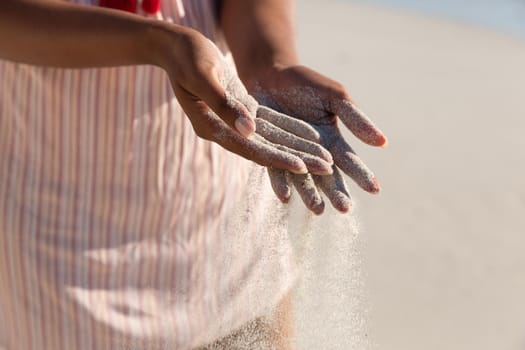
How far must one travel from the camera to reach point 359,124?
44.2 inches

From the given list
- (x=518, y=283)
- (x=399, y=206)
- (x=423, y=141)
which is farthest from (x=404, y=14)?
(x=518, y=283)

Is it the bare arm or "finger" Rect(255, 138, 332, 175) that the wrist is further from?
"finger" Rect(255, 138, 332, 175)

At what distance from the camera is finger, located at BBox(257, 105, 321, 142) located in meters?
1.13

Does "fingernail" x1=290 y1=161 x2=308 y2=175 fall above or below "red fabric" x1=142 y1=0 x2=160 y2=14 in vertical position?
below

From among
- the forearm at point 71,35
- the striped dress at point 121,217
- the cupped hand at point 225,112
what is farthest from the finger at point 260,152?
Result: the striped dress at point 121,217

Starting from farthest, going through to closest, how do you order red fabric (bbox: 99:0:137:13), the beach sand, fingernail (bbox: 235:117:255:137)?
the beach sand < red fabric (bbox: 99:0:137:13) < fingernail (bbox: 235:117:255:137)

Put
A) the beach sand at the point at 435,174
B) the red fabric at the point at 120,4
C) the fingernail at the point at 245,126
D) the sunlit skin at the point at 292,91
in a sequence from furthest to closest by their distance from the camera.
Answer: the beach sand at the point at 435,174 < the red fabric at the point at 120,4 < the sunlit skin at the point at 292,91 < the fingernail at the point at 245,126

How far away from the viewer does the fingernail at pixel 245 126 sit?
1.00 m

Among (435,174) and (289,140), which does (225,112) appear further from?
(435,174)

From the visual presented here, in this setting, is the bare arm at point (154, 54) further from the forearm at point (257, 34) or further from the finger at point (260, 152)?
the forearm at point (257, 34)

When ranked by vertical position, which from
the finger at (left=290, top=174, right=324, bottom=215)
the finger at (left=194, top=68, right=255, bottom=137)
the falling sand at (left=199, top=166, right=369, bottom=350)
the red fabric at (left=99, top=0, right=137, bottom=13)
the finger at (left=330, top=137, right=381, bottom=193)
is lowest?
the falling sand at (left=199, top=166, right=369, bottom=350)

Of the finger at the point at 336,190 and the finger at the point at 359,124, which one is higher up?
the finger at the point at 359,124

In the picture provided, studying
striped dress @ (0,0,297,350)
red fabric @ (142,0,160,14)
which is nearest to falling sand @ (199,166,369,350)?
striped dress @ (0,0,297,350)

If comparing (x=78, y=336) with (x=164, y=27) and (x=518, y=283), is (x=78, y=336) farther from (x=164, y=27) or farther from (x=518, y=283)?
(x=518, y=283)
